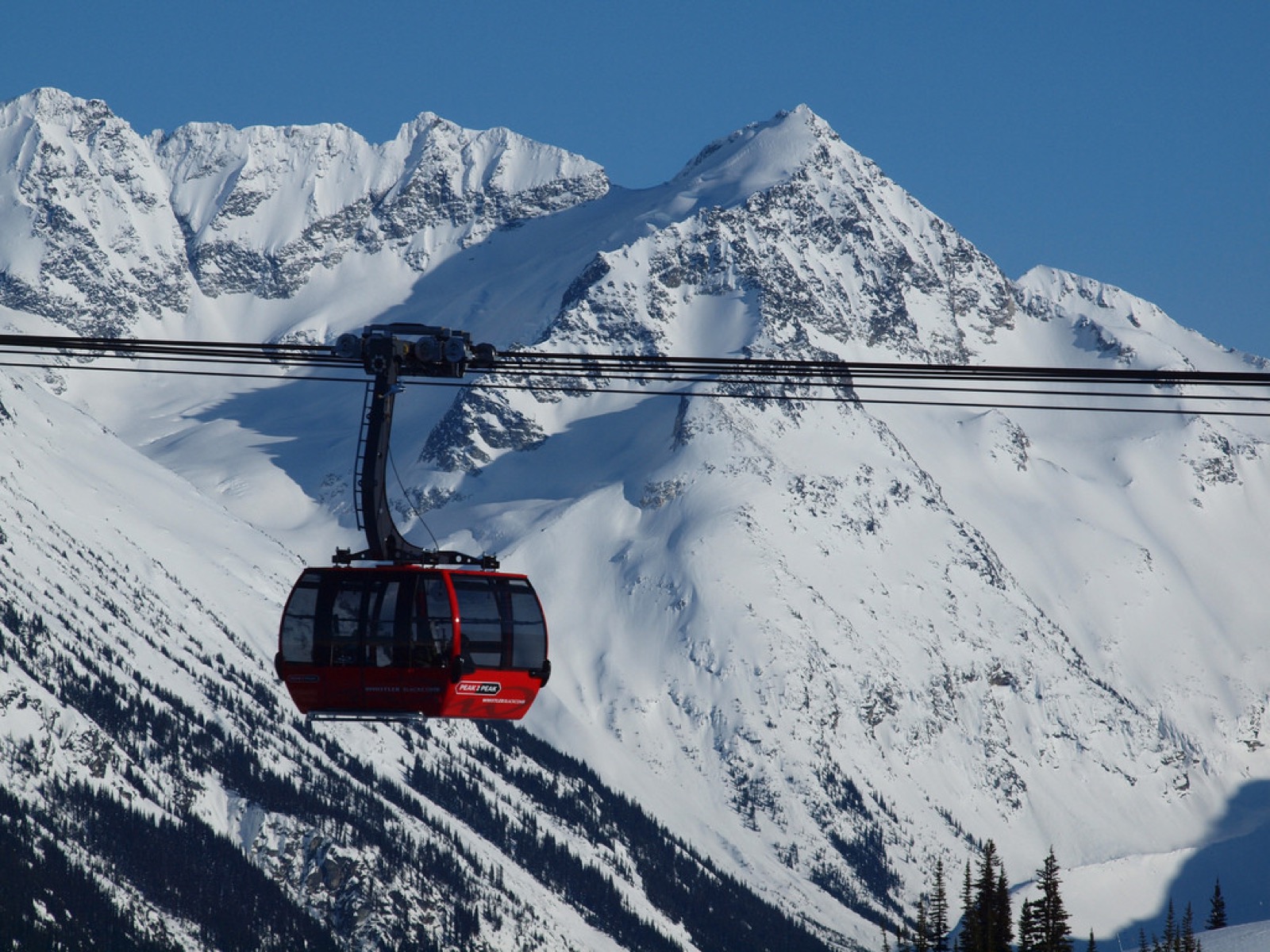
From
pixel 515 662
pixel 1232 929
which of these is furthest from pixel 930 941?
pixel 515 662

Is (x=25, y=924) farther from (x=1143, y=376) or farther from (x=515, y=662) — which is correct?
(x=1143, y=376)

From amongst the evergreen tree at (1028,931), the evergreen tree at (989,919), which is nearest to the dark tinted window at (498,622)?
the evergreen tree at (989,919)

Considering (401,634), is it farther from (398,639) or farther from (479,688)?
(479,688)

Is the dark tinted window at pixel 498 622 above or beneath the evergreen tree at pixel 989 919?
beneath

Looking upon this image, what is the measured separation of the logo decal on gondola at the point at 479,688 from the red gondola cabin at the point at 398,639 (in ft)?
0.07

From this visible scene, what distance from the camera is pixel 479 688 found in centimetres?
3725

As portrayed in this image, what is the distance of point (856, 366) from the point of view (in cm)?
2802

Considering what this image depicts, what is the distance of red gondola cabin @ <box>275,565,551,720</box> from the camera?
35750 millimetres

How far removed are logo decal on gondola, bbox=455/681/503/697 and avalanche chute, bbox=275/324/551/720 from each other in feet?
0.10

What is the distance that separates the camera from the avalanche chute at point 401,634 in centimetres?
3569

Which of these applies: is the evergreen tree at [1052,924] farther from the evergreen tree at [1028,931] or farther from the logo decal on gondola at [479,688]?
the logo decal on gondola at [479,688]

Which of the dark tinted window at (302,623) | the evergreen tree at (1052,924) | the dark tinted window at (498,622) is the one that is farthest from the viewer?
the evergreen tree at (1052,924)

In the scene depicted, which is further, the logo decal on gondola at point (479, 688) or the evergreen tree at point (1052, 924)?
the evergreen tree at point (1052, 924)

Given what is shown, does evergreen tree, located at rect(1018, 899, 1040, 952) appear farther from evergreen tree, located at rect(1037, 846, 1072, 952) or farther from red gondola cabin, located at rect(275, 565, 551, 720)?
red gondola cabin, located at rect(275, 565, 551, 720)
